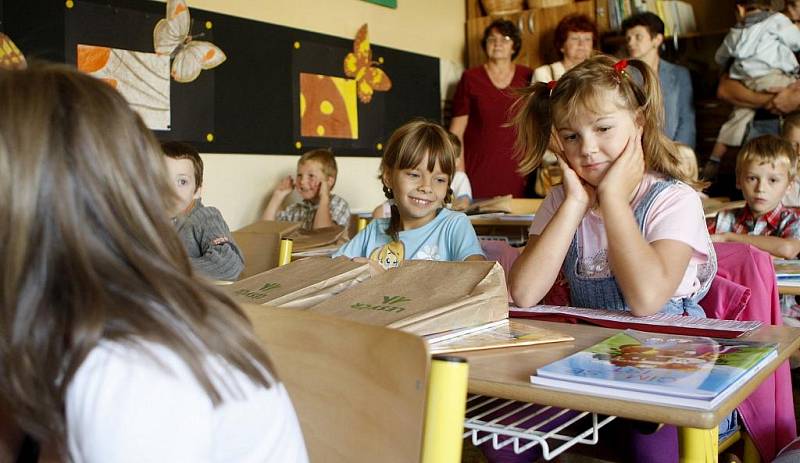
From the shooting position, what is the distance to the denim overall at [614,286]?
157 cm

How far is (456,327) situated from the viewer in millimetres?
1168

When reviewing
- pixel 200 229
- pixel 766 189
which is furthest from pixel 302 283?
pixel 766 189

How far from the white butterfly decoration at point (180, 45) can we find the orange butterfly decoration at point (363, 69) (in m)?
1.00

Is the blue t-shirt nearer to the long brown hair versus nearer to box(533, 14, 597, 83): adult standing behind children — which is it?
the long brown hair

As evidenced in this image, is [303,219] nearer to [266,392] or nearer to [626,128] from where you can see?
[626,128]

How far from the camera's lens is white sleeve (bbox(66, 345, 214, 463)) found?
0.64m

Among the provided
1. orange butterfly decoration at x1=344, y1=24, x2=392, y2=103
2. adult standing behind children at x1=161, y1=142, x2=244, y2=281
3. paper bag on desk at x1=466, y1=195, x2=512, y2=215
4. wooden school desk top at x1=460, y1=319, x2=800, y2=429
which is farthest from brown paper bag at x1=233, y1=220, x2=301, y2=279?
orange butterfly decoration at x1=344, y1=24, x2=392, y2=103

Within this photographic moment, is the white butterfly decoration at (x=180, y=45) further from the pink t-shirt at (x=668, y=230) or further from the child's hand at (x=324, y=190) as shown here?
the pink t-shirt at (x=668, y=230)

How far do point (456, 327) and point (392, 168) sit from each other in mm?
1282

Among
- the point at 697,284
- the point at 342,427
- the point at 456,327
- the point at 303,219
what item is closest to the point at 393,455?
the point at 342,427

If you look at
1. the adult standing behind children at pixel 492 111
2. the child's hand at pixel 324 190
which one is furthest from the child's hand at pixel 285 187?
the adult standing behind children at pixel 492 111

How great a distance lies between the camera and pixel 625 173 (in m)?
1.61

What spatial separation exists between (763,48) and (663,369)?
4044 mm

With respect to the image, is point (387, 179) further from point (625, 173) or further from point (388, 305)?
point (388, 305)
